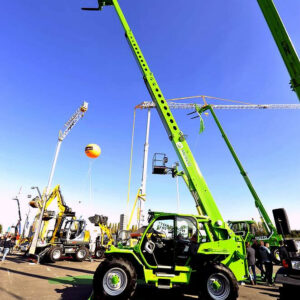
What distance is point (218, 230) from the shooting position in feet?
21.3

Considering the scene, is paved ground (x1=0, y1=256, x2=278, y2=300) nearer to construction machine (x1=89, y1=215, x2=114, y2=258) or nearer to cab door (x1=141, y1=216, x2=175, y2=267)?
cab door (x1=141, y1=216, x2=175, y2=267)

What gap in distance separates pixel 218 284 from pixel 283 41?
6.09m

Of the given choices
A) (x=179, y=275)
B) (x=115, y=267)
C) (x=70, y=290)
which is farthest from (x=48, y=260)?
(x=179, y=275)

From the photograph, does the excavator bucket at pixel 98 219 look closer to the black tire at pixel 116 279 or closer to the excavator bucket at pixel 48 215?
the excavator bucket at pixel 48 215

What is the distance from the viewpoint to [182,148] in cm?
760

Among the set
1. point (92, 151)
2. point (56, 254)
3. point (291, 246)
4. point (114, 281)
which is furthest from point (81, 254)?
point (291, 246)

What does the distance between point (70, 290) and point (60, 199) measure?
1098 centimetres

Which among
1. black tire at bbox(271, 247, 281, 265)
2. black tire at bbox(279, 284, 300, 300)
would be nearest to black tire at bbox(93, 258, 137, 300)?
black tire at bbox(279, 284, 300, 300)

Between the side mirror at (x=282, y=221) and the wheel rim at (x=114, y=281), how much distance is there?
4065 millimetres

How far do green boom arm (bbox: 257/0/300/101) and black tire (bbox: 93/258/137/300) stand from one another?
5942 mm

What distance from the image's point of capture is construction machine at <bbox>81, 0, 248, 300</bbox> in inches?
209

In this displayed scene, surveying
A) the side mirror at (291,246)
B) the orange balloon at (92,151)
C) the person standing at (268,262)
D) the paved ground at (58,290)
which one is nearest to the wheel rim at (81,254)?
the paved ground at (58,290)

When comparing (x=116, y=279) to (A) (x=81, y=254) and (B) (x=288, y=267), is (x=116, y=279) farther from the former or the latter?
(A) (x=81, y=254)

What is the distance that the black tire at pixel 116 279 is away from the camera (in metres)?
5.25
